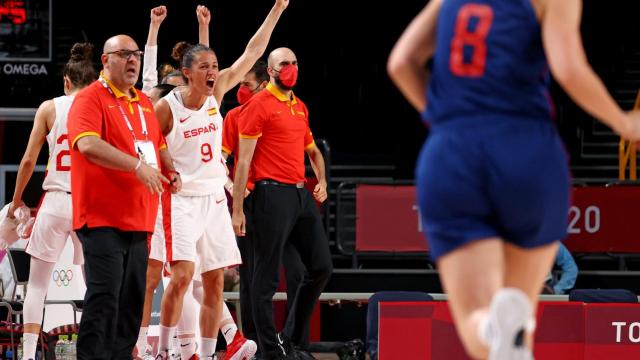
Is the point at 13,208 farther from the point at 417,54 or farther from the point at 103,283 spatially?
the point at 417,54

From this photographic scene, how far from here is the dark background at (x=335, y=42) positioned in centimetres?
1511

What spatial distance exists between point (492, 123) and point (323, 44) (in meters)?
12.4

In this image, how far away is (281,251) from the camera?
25.0 ft

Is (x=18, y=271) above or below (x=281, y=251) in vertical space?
below

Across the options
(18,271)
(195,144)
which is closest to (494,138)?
(195,144)

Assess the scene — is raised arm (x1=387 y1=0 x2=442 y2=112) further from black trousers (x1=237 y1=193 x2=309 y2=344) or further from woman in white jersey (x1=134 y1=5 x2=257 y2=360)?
black trousers (x1=237 y1=193 x2=309 y2=344)

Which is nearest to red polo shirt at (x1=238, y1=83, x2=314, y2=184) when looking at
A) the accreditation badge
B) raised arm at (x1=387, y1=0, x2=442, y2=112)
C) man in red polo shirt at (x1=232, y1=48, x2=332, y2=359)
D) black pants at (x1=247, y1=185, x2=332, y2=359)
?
man in red polo shirt at (x1=232, y1=48, x2=332, y2=359)

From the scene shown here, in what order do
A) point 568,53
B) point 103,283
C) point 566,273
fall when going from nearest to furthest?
point 568,53 < point 103,283 < point 566,273

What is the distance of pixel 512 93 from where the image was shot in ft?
11.0

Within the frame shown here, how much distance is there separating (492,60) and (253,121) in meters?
4.42

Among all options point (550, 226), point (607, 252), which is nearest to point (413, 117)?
point (607, 252)

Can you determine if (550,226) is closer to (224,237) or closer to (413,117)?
(224,237)

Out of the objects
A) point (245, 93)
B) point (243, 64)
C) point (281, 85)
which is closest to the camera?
point (243, 64)

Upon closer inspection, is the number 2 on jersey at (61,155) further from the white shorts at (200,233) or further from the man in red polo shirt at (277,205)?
the man in red polo shirt at (277,205)
